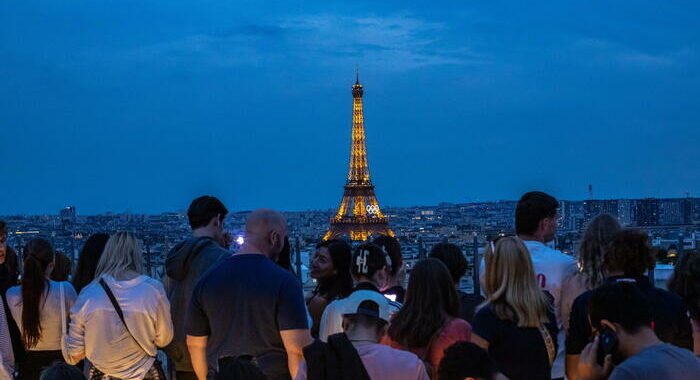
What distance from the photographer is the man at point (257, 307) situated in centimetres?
544

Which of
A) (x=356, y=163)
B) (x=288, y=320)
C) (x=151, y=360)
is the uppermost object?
(x=356, y=163)

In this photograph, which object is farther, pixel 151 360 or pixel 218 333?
pixel 151 360

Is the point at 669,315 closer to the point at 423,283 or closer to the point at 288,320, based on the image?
the point at 423,283

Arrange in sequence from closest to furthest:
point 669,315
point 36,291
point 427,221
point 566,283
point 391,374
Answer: point 391,374 → point 669,315 → point 566,283 → point 36,291 → point 427,221

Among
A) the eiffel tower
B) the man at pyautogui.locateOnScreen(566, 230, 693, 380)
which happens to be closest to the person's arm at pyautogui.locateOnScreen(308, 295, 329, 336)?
the man at pyautogui.locateOnScreen(566, 230, 693, 380)

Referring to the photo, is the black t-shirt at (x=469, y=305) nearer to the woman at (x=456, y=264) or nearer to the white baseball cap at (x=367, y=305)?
the woman at (x=456, y=264)

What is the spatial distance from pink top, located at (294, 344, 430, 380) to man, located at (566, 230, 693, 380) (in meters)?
1.17

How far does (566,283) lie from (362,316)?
6.39 ft

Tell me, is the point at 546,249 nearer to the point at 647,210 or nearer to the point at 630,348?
the point at 630,348

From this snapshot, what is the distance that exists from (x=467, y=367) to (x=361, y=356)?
0.62 m

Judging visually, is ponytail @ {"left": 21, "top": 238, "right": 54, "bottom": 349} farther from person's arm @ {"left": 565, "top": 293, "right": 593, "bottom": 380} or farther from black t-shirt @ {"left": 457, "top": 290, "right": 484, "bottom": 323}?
person's arm @ {"left": 565, "top": 293, "right": 593, "bottom": 380}

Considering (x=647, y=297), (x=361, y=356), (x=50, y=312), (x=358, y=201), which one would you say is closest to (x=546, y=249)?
(x=647, y=297)

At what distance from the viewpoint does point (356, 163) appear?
70.8 metres

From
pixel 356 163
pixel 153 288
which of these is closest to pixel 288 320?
pixel 153 288
